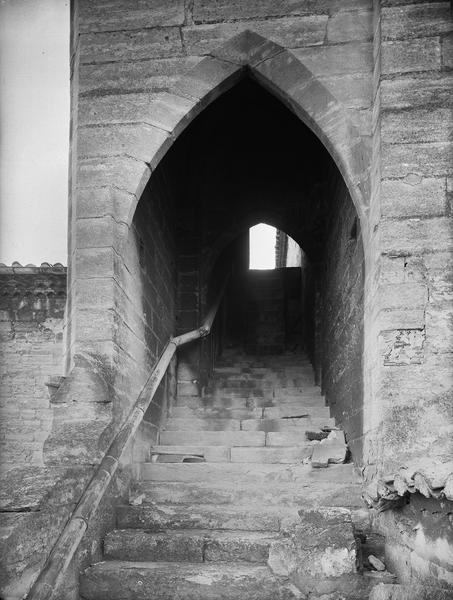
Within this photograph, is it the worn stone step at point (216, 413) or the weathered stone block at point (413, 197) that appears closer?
the weathered stone block at point (413, 197)

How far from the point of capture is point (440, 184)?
14.0 feet

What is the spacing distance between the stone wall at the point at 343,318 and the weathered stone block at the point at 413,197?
85cm

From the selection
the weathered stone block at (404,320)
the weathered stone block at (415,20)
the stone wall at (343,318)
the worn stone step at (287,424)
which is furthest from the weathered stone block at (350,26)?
the worn stone step at (287,424)

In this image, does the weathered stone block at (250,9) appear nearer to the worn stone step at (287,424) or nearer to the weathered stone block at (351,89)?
the weathered stone block at (351,89)

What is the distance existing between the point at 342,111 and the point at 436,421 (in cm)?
217

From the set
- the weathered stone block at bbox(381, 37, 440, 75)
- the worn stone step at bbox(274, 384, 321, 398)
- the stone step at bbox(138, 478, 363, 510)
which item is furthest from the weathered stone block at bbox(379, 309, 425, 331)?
the worn stone step at bbox(274, 384, 321, 398)

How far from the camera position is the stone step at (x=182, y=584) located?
367 centimetres

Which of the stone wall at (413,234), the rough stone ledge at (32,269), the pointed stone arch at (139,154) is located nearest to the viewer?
the stone wall at (413,234)

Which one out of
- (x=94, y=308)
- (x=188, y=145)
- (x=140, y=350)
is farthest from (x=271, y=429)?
(x=188, y=145)

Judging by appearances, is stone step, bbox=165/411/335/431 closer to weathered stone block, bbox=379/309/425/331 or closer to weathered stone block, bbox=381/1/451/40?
weathered stone block, bbox=379/309/425/331

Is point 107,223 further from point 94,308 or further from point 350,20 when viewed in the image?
point 350,20

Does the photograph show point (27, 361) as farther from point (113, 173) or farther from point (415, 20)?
point (415, 20)

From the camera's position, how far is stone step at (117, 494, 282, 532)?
4.43m

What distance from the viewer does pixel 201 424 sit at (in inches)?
263
